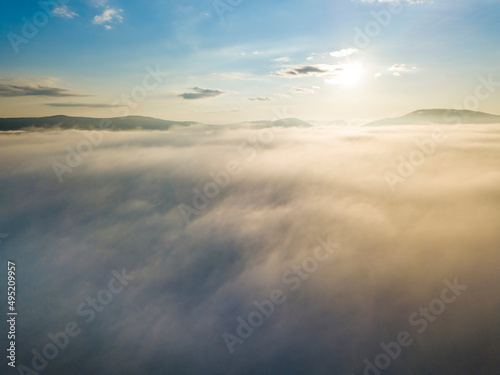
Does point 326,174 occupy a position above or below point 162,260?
above

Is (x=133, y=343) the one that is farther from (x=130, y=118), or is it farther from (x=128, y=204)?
(x=130, y=118)

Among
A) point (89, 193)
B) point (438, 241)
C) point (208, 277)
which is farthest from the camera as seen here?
point (89, 193)

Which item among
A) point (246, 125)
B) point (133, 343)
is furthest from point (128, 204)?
point (246, 125)

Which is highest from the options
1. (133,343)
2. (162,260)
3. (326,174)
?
(326,174)

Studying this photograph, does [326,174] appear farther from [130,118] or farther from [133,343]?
[130,118]

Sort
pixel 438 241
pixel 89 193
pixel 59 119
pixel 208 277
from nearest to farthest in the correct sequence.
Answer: pixel 438 241, pixel 208 277, pixel 89 193, pixel 59 119

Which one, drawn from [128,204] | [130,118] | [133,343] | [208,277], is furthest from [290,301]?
[130,118]

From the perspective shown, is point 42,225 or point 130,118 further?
point 130,118
